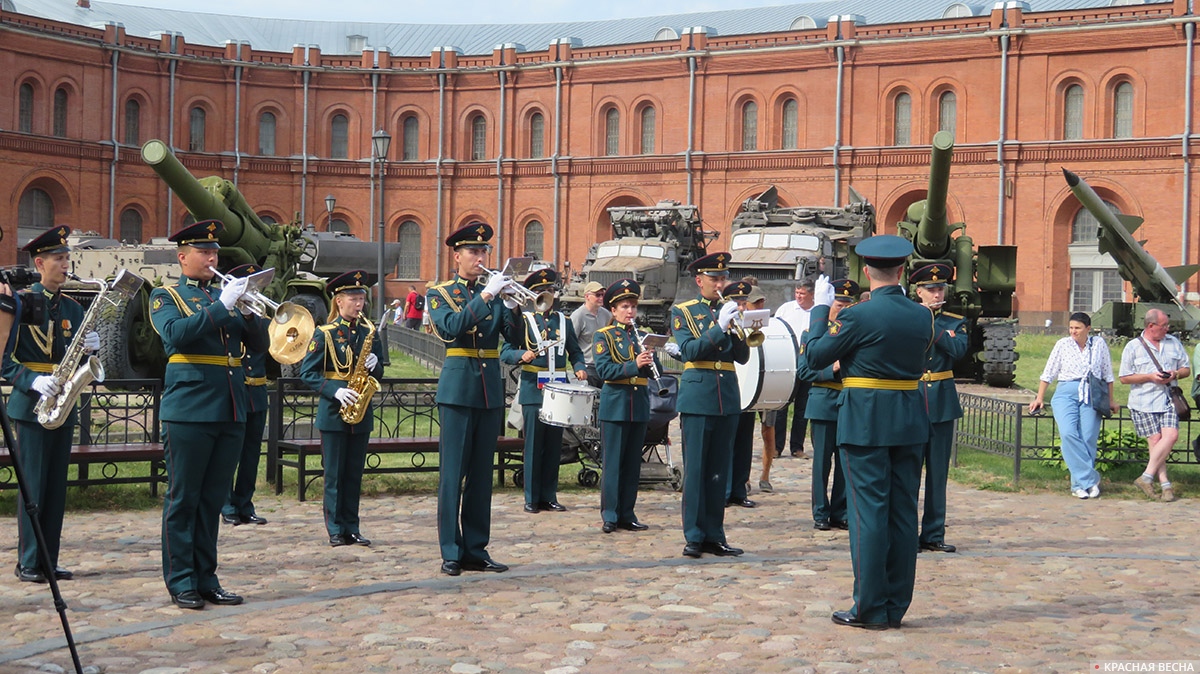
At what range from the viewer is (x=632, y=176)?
48062 millimetres

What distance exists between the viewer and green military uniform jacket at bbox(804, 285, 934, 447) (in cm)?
697

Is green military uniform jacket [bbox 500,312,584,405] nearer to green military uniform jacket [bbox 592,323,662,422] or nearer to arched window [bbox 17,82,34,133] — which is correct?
green military uniform jacket [bbox 592,323,662,422]

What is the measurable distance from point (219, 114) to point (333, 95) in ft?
14.4

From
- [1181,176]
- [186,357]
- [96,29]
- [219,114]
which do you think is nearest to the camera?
[186,357]

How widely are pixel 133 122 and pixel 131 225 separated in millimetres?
3839

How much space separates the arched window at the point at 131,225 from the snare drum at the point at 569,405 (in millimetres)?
40821

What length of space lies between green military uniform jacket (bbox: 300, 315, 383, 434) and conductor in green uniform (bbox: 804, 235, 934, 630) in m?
3.88

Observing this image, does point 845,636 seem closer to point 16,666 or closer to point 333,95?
point 16,666

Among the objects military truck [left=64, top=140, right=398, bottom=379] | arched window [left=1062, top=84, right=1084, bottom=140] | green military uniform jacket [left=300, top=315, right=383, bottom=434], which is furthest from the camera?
arched window [left=1062, top=84, right=1084, bottom=140]

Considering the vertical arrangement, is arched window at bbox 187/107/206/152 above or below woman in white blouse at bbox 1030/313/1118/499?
above

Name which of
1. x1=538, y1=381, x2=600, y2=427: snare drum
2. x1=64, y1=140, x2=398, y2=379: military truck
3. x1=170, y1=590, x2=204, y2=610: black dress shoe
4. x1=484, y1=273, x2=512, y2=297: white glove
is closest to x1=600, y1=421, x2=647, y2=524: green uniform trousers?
x1=538, y1=381, x2=600, y2=427: snare drum

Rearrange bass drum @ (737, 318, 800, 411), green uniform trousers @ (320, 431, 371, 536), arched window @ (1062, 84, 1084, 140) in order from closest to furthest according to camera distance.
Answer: green uniform trousers @ (320, 431, 371, 536) < bass drum @ (737, 318, 800, 411) < arched window @ (1062, 84, 1084, 140)

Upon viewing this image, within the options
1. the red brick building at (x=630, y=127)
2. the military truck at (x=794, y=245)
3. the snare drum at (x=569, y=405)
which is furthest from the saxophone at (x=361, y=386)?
the red brick building at (x=630, y=127)

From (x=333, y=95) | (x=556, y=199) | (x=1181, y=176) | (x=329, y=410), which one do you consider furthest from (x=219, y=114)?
(x=329, y=410)
